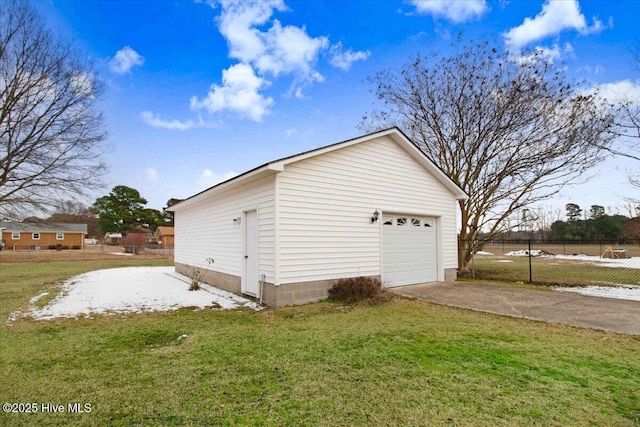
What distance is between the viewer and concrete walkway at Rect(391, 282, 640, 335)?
5641mm

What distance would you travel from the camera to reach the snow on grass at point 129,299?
719cm

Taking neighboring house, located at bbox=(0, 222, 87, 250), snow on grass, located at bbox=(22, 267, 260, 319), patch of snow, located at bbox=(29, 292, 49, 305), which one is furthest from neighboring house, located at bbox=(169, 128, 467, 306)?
neighboring house, located at bbox=(0, 222, 87, 250)

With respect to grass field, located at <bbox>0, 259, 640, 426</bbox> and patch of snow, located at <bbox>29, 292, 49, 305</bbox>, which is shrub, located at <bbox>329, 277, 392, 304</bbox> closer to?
grass field, located at <bbox>0, 259, 640, 426</bbox>

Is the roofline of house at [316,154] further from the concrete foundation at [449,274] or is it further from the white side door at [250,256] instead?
the concrete foundation at [449,274]

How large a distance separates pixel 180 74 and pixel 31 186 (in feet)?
34.1

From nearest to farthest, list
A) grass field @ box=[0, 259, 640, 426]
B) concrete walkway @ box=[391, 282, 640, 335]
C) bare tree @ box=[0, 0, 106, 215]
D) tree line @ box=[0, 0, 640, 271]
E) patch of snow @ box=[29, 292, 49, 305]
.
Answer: grass field @ box=[0, 259, 640, 426] → concrete walkway @ box=[391, 282, 640, 335] → patch of snow @ box=[29, 292, 49, 305] → tree line @ box=[0, 0, 640, 271] → bare tree @ box=[0, 0, 106, 215]

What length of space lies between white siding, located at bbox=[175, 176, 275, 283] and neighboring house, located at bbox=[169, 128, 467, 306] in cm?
3

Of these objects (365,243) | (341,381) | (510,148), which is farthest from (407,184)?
(341,381)

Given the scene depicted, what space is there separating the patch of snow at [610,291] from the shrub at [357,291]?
17.2 feet

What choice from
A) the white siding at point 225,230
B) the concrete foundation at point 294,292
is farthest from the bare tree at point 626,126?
the white siding at point 225,230

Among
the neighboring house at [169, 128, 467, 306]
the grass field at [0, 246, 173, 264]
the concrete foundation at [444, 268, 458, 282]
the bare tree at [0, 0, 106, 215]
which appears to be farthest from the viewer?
the grass field at [0, 246, 173, 264]

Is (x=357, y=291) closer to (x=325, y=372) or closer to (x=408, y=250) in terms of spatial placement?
(x=408, y=250)

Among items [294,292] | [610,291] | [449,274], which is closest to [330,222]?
[294,292]

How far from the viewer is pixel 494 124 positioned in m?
12.6
